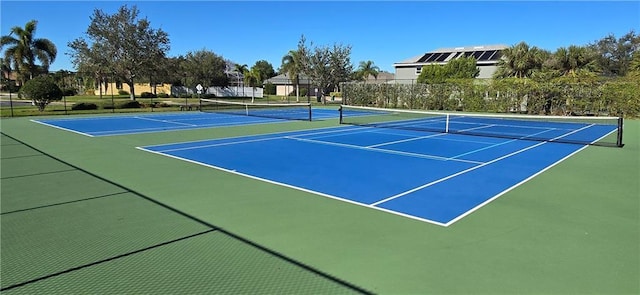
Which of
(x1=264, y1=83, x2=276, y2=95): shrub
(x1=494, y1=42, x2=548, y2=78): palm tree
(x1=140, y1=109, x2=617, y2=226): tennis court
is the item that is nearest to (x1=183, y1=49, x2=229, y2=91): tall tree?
(x1=264, y1=83, x2=276, y2=95): shrub

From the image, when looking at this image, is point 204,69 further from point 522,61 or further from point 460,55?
point 522,61

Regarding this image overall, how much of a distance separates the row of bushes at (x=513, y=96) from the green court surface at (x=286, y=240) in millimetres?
19000

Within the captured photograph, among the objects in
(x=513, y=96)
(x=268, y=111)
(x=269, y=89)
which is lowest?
(x=268, y=111)

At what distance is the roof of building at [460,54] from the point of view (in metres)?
44.9

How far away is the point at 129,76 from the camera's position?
42375mm

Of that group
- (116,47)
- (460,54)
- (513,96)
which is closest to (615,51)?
(460,54)

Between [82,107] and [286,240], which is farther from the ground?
[82,107]

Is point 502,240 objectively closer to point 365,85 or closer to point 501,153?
point 501,153

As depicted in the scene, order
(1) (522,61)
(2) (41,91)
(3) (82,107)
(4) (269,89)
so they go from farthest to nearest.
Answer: (4) (269,89) → (1) (522,61) → (3) (82,107) → (2) (41,91)

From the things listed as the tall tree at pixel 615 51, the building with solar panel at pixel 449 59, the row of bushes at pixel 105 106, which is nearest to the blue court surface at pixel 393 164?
the row of bushes at pixel 105 106

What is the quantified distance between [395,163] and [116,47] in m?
40.3

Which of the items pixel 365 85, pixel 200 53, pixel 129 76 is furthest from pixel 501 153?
pixel 200 53

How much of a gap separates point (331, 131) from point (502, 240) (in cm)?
1219

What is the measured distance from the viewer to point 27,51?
4469 cm
